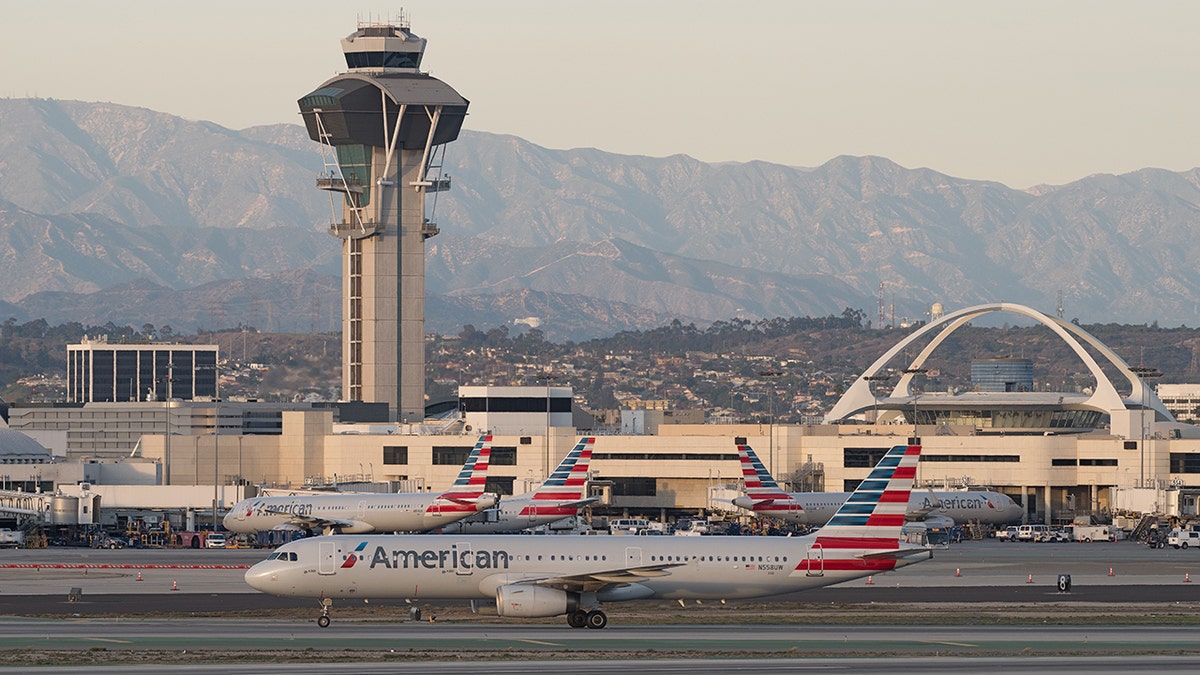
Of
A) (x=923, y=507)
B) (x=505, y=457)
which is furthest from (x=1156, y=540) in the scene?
(x=505, y=457)

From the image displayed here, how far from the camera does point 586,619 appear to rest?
68938 mm

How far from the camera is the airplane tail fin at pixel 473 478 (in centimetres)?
12019

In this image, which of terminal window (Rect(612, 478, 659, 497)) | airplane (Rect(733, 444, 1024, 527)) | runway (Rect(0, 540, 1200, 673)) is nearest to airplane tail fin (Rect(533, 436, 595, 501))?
airplane (Rect(733, 444, 1024, 527))

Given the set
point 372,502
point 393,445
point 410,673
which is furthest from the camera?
point 393,445

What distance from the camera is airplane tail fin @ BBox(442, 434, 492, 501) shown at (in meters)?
120

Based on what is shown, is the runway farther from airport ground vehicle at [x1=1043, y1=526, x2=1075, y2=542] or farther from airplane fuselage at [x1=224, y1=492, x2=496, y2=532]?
airport ground vehicle at [x1=1043, y1=526, x2=1075, y2=542]

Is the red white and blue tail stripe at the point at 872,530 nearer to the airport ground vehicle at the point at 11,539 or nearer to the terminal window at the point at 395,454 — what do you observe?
the airport ground vehicle at the point at 11,539

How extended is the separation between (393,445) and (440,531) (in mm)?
65956

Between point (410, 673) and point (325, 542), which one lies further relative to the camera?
point (325, 542)

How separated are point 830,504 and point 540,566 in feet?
240

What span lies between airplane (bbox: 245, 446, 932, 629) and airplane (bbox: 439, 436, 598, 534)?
125 feet

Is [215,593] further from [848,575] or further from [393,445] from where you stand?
[393,445]

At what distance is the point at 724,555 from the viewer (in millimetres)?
71500

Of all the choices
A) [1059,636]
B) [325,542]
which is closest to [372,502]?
[325,542]
